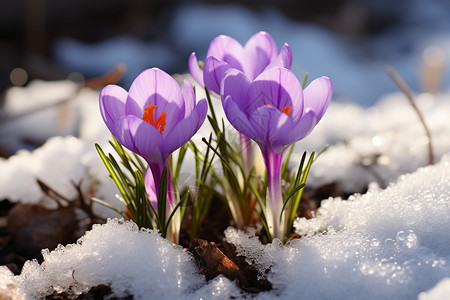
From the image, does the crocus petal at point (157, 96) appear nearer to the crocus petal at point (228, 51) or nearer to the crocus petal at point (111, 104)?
the crocus petal at point (111, 104)

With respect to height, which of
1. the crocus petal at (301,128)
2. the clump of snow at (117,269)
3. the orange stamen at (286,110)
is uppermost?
the orange stamen at (286,110)

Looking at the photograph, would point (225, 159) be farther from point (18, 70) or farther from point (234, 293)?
point (18, 70)

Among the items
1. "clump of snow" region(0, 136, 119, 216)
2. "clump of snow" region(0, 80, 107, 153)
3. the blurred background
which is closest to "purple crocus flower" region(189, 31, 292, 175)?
"clump of snow" region(0, 136, 119, 216)

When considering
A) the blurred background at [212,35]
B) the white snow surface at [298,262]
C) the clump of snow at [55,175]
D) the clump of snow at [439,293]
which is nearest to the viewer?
the clump of snow at [439,293]

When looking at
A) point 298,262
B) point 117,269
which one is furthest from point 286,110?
point 117,269

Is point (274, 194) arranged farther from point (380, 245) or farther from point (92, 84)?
point (92, 84)

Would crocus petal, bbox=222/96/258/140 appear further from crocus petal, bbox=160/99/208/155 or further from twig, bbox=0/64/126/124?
twig, bbox=0/64/126/124

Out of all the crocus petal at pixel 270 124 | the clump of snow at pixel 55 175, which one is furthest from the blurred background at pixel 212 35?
the crocus petal at pixel 270 124
